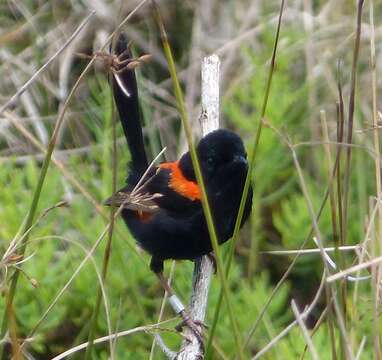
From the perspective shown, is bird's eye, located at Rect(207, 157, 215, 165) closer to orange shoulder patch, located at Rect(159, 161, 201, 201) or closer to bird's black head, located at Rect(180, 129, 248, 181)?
bird's black head, located at Rect(180, 129, 248, 181)

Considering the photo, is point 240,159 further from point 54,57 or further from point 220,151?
point 54,57

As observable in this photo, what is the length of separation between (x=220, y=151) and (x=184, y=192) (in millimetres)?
300

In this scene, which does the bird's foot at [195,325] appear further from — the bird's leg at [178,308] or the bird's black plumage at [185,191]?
the bird's black plumage at [185,191]

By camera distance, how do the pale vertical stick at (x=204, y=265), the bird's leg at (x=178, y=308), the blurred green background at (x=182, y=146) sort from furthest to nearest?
the blurred green background at (x=182, y=146) < the bird's leg at (x=178, y=308) < the pale vertical stick at (x=204, y=265)

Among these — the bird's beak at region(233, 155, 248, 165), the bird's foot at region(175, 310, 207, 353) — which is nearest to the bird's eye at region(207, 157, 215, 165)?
the bird's beak at region(233, 155, 248, 165)

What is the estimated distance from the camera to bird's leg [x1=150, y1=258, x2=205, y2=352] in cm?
309

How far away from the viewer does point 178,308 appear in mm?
3527

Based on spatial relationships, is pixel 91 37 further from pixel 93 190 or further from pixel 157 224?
pixel 157 224

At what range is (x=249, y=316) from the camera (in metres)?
3.74

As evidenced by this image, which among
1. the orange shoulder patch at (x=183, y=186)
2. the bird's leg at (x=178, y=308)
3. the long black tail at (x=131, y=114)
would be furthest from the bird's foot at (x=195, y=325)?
the long black tail at (x=131, y=114)

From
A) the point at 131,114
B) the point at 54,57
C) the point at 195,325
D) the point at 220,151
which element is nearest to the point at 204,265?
the point at 195,325

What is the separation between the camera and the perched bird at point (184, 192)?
347cm

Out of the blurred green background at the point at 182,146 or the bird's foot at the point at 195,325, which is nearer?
the bird's foot at the point at 195,325

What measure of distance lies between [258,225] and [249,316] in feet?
3.72
